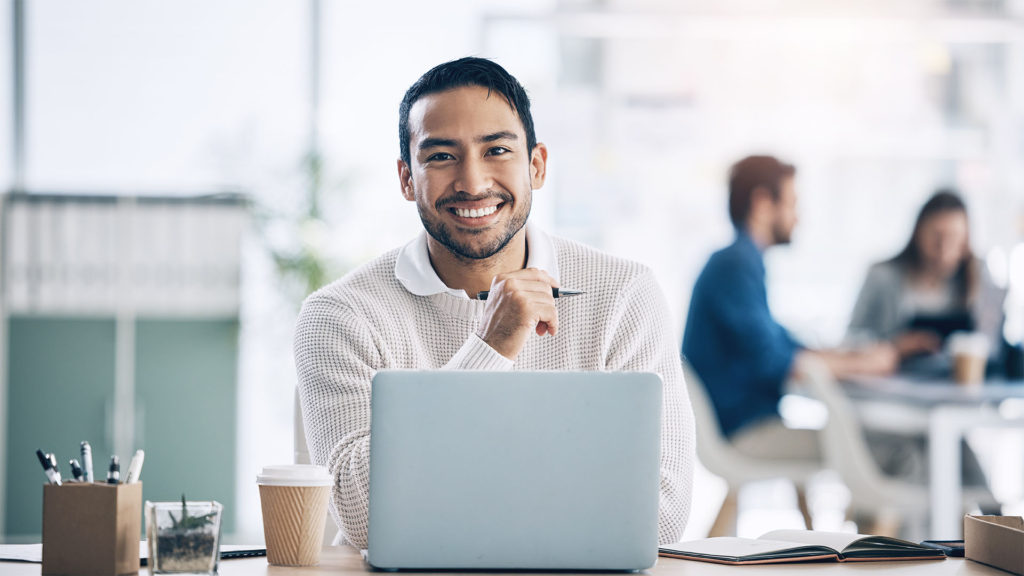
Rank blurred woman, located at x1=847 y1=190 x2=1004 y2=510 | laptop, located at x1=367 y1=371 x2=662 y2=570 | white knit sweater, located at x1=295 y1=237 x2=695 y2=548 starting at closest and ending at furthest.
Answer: laptop, located at x1=367 y1=371 x2=662 y2=570 → white knit sweater, located at x1=295 y1=237 x2=695 y2=548 → blurred woman, located at x1=847 y1=190 x2=1004 y2=510

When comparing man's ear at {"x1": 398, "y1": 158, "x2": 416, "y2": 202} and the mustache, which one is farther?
man's ear at {"x1": 398, "y1": 158, "x2": 416, "y2": 202}

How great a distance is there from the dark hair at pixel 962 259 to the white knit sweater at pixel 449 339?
2.60 m

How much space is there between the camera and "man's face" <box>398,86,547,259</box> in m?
1.79

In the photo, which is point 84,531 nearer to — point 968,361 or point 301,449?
point 301,449

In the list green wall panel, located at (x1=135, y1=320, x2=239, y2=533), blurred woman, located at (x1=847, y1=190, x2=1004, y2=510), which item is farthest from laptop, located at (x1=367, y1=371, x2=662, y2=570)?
green wall panel, located at (x1=135, y1=320, x2=239, y2=533)

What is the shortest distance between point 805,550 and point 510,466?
417mm

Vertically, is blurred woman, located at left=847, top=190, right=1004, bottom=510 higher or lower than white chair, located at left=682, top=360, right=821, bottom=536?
higher

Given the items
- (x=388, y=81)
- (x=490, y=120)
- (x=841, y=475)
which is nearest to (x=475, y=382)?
(x=490, y=120)

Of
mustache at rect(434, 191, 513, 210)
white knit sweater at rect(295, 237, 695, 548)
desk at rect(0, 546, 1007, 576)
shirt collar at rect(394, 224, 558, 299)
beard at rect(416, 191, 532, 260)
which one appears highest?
mustache at rect(434, 191, 513, 210)

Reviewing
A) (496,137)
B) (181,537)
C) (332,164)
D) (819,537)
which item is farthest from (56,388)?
(819,537)

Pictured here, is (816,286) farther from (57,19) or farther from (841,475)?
(57,19)

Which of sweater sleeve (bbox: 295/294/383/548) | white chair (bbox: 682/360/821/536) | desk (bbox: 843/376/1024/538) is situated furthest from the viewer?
white chair (bbox: 682/360/821/536)

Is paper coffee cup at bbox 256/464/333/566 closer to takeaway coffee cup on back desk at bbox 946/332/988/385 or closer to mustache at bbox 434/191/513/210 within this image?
mustache at bbox 434/191/513/210

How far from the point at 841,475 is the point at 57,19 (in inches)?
154
